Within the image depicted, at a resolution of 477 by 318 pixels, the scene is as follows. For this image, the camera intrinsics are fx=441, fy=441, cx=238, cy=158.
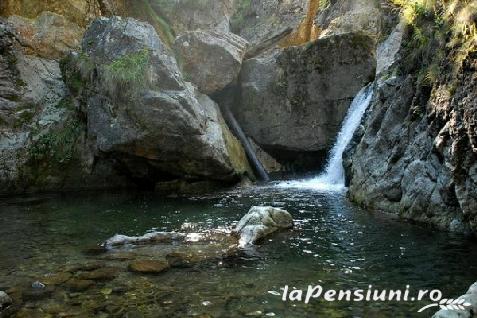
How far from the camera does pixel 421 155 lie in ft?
35.9

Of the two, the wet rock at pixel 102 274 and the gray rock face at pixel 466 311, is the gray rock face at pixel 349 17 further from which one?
the gray rock face at pixel 466 311

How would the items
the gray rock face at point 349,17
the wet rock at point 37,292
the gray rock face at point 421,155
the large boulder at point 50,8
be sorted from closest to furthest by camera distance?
1. the wet rock at point 37,292
2. the gray rock face at point 421,155
3. the large boulder at point 50,8
4. the gray rock face at point 349,17

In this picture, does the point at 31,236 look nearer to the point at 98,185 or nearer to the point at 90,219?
the point at 90,219

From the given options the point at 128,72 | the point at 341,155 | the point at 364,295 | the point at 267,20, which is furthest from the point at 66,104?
the point at 364,295

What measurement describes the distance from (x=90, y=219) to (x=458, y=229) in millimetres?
9239

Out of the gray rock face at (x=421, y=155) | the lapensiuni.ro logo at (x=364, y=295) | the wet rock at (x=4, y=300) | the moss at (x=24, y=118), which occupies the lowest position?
the lapensiuni.ro logo at (x=364, y=295)

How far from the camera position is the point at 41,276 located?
23.8 ft

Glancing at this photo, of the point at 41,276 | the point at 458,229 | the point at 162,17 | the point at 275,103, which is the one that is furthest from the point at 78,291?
the point at 162,17

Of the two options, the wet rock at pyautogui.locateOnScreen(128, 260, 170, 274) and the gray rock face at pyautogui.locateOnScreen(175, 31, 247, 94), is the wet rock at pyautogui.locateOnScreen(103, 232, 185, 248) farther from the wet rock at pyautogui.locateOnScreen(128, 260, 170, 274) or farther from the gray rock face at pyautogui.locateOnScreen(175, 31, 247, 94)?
the gray rock face at pyautogui.locateOnScreen(175, 31, 247, 94)

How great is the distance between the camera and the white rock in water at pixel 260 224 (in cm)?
933

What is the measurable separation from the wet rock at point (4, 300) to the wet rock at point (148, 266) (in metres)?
1.94

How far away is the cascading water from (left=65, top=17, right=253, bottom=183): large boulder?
10.3 ft

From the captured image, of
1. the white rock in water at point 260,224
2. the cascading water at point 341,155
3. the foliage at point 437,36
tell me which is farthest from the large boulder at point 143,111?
the foliage at point 437,36

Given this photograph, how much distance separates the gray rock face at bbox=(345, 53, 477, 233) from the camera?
8.91m
